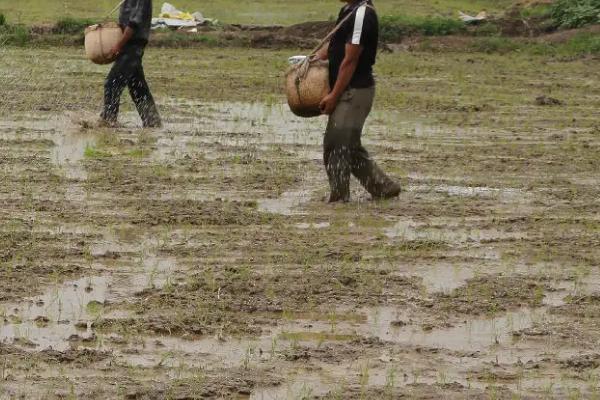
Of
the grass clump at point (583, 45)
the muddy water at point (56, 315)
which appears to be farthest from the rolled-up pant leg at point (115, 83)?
the grass clump at point (583, 45)

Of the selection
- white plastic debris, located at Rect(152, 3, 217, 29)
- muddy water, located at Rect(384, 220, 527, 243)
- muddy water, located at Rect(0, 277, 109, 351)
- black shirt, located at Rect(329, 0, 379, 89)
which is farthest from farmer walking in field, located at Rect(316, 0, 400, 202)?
white plastic debris, located at Rect(152, 3, 217, 29)

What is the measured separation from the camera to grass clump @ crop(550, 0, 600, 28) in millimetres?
22594

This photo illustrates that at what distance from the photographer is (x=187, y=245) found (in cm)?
809

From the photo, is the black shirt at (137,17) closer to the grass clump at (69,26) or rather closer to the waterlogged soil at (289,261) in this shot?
the waterlogged soil at (289,261)

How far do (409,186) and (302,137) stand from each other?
2.37 metres

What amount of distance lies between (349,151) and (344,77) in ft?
1.86

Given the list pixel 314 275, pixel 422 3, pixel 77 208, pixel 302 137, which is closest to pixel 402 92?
pixel 302 137

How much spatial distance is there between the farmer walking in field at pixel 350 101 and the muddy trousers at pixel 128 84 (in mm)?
3510

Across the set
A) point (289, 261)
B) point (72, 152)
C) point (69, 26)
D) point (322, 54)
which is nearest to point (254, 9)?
point (69, 26)

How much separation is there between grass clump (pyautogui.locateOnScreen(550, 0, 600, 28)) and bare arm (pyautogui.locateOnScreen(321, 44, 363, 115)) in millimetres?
13982

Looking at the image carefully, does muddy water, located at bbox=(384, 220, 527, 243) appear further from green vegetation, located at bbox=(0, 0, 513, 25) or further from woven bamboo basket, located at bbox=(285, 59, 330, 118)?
green vegetation, located at bbox=(0, 0, 513, 25)

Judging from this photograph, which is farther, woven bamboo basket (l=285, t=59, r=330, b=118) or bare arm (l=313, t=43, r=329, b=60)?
bare arm (l=313, t=43, r=329, b=60)

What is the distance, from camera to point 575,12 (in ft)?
74.9

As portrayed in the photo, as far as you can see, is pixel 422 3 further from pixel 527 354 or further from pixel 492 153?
pixel 527 354
